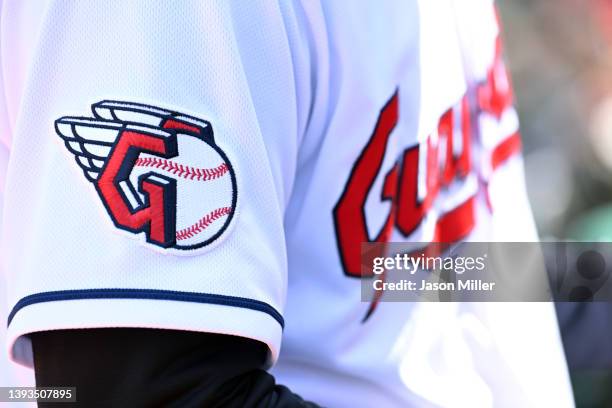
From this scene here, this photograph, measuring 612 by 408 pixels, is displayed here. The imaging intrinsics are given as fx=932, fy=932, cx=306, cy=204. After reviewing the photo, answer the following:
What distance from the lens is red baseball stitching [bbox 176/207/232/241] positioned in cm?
76

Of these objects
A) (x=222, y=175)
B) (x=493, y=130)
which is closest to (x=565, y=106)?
(x=493, y=130)

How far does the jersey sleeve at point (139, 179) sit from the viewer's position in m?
0.75

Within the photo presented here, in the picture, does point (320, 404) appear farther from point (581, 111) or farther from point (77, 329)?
point (581, 111)

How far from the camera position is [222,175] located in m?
0.78

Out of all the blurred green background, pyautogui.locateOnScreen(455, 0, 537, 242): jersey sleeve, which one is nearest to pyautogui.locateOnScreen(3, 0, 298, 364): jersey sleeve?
pyautogui.locateOnScreen(455, 0, 537, 242): jersey sleeve

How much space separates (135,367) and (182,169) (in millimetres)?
163

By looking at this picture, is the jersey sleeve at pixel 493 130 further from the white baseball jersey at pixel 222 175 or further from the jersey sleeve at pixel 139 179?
the jersey sleeve at pixel 139 179

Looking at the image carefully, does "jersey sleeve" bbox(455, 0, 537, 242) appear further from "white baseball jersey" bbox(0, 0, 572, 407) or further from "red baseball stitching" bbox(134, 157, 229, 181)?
"red baseball stitching" bbox(134, 157, 229, 181)

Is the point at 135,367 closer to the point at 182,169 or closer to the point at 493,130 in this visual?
the point at 182,169

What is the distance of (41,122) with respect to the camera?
0.77 m

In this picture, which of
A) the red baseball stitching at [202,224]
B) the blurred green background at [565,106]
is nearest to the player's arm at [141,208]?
the red baseball stitching at [202,224]

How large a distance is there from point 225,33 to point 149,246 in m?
0.19

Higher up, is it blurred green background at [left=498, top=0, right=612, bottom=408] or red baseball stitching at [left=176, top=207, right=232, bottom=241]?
blurred green background at [left=498, top=0, right=612, bottom=408]

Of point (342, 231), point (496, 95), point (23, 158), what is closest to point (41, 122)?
point (23, 158)
